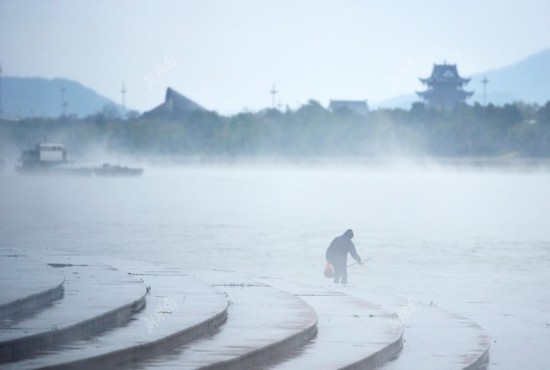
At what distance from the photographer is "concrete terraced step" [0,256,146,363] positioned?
26.0 feet

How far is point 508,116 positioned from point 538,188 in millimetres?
11694

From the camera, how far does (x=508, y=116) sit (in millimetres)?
92375

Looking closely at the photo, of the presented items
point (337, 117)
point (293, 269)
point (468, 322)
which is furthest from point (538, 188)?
point (468, 322)

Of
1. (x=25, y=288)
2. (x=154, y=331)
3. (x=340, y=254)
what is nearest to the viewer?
(x=154, y=331)

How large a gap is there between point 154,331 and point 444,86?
139 m

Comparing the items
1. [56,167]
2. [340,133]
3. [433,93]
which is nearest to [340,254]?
[340,133]

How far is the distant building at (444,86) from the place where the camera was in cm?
14438

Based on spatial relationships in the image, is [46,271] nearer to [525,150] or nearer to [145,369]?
[145,369]

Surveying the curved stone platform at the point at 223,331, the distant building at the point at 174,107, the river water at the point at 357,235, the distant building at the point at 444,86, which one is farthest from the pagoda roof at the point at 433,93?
the curved stone platform at the point at 223,331

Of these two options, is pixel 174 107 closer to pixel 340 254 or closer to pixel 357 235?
pixel 357 235

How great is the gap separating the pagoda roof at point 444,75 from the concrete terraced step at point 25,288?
134123mm

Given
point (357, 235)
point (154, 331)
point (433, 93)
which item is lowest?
point (357, 235)

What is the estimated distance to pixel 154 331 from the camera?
8.91 m

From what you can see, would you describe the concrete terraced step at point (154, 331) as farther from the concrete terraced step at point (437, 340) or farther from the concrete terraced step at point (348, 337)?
the concrete terraced step at point (437, 340)
